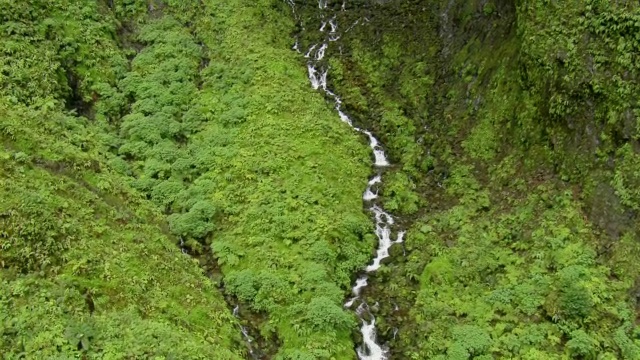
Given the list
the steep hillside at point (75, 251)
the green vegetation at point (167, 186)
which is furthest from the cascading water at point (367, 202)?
the steep hillside at point (75, 251)

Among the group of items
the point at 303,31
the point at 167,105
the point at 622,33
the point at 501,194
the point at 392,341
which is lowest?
the point at 392,341

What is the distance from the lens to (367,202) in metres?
27.1

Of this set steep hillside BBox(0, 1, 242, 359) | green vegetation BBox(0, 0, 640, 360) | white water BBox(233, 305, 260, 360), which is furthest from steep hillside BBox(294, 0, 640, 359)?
steep hillside BBox(0, 1, 242, 359)

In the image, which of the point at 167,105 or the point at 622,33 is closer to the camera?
the point at 622,33

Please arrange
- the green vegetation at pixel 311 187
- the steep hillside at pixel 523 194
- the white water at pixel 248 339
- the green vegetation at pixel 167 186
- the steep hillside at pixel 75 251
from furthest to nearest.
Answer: the white water at pixel 248 339 < the steep hillside at pixel 523 194 < the green vegetation at pixel 311 187 < the green vegetation at pixel 167 186 < the steep hillside at pixel 75 251

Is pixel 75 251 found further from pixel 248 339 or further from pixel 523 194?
pixel 523 194

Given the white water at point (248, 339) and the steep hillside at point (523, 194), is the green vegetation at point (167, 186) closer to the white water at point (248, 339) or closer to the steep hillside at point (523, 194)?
the white water at point (248, 339)

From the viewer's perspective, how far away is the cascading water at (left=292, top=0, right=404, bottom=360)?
69.3ft

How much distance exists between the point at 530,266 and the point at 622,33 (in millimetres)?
9886

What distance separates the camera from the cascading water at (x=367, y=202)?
21125mm

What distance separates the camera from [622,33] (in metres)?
21.6

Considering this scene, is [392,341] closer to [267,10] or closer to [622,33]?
[622,33]

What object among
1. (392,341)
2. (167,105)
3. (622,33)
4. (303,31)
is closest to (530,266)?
(392,341)

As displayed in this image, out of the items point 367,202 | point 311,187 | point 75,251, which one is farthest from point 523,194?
point 75,251
